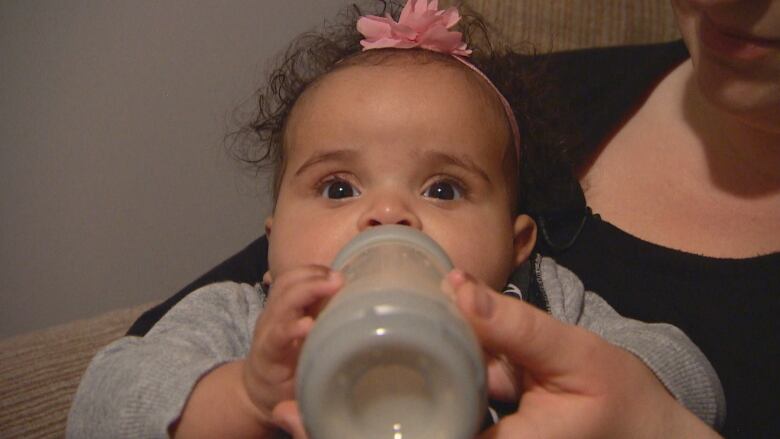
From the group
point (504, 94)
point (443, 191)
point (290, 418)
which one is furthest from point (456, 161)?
point (290, 418)

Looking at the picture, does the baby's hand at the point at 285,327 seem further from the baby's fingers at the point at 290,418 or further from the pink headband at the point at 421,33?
the pink headband at the point at 421,33

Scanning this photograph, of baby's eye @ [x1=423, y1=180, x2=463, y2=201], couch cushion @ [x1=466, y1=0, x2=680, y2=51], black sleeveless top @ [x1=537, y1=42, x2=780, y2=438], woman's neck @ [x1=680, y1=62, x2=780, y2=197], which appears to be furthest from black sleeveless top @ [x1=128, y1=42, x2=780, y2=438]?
couch cushion @ [x1=466, y1=0, x2=680, y2=51]

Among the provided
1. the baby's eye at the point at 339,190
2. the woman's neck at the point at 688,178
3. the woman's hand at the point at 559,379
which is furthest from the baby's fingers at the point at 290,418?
the woman's neck at the point at 688,178

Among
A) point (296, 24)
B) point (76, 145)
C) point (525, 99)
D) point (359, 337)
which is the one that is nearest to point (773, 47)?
point (525, 99)

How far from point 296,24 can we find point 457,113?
1001 millimetres

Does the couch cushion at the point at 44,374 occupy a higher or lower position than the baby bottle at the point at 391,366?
lower

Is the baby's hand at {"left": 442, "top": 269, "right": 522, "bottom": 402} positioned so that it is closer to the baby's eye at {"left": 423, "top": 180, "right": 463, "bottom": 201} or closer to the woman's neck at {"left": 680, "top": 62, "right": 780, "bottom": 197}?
the baby's eye at {"left": 423, "top": 180, "right": 463, "bottom": 201}

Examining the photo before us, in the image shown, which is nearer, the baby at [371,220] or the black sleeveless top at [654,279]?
the baby at [371,220]

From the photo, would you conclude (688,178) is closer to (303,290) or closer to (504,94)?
(504,94)

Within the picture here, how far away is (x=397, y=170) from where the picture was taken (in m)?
0.86

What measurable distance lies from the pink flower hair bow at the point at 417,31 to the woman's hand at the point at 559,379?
554mm

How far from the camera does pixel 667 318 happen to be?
989 mm

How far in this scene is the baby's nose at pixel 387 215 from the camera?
2.56ft

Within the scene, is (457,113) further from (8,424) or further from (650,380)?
(8,424)
